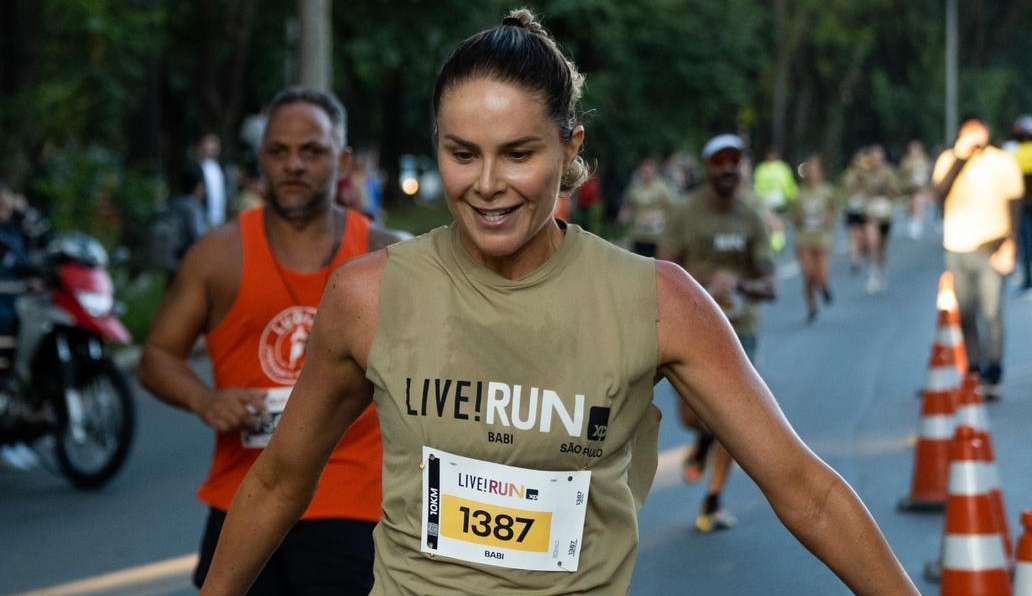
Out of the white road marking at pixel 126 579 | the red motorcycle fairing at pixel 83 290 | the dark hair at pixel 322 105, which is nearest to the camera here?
the dark hair at pixel 322 105

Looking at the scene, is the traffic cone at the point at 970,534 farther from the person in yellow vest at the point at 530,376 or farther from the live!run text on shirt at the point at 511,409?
the live!run text on shirt at the point at 511,409

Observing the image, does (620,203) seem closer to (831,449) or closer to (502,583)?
(831,449)

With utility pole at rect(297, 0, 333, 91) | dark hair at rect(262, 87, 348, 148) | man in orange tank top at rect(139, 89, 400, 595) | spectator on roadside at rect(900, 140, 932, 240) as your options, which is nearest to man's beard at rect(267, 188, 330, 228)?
man in orange tank top at rect(139, 89, 400, 595)

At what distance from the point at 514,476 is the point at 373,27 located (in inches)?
979

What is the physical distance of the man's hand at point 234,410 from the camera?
14.7ft

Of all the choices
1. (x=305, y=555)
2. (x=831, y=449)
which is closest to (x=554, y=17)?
(x=831, y=449)

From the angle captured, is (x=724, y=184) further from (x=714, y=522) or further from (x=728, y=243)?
(x=714, y=522)

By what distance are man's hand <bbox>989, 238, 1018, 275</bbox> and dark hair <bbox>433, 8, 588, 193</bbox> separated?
10.3 m

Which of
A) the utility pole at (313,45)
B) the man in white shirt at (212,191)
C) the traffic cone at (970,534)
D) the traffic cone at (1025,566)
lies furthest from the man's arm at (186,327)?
the man in white shirt at (212,191)

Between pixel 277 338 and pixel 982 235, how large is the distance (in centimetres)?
892

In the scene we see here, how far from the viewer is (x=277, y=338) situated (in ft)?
15.4

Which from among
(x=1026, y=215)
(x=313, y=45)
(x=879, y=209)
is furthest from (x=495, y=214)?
(x=879, y=209)

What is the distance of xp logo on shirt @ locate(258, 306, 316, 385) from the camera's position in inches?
184

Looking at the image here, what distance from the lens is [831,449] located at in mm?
10820
